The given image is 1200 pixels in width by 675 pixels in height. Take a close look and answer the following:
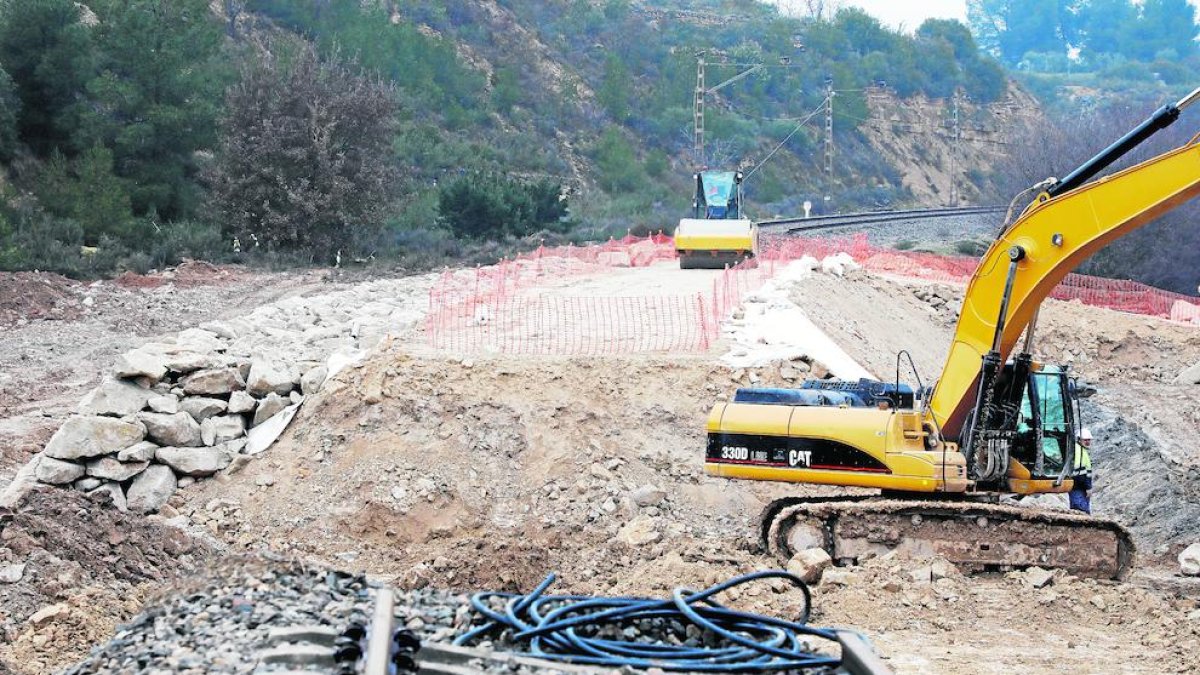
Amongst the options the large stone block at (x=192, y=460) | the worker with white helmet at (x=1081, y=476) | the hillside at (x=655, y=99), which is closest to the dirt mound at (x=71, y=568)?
the large stone block at (x=192, y=460)

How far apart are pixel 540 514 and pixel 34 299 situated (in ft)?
46.0

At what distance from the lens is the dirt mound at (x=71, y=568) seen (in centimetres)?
891

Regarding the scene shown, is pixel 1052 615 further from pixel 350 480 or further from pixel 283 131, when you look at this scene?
pixel 283 131

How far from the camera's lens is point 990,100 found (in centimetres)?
10031

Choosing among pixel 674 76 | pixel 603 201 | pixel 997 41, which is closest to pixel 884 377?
pixel 603 201

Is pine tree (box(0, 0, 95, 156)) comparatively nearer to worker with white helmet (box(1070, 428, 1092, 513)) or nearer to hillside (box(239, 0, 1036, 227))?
hillside (box(239, 0, 1036, 227))

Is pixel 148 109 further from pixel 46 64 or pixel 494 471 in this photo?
pixel 494 471

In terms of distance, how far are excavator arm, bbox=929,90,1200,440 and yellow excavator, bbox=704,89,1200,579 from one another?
0.05 feet

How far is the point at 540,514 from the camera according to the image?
13.1 meters

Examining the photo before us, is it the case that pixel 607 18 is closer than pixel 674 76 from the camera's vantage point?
No

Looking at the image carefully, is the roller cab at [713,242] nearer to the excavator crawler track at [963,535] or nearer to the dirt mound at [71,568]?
the excavator crawler track at [963,535]

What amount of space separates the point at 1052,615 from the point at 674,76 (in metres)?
68.5

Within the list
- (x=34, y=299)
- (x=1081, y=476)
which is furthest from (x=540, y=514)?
(x=34, y=299)

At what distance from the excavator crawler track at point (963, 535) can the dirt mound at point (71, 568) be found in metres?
4.95
